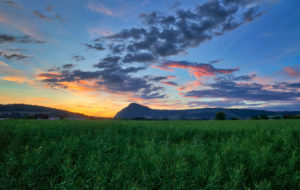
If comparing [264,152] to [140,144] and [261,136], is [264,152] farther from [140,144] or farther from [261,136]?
[140,144]

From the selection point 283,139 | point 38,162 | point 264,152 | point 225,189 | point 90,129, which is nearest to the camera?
point 225,189

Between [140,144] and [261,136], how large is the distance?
24.0 feet

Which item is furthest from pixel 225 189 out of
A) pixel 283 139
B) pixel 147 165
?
pixel 283 139

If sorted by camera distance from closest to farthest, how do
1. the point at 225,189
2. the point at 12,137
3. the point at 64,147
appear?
the point at 225,189, the point at 64,147, the point at 12,137

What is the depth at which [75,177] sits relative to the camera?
17.0 ft

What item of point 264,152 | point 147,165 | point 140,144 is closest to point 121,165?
point 147,165

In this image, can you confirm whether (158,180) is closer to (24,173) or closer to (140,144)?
(140,144)

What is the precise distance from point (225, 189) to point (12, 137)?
883 cm

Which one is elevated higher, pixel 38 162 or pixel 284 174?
pixel 38 162

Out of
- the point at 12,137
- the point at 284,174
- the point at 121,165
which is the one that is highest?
the point at 12,137

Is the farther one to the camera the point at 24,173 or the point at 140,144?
the point at 140,144

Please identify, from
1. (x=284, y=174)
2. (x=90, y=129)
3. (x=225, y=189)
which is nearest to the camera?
(x=225, y=189)

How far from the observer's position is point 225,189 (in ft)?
16.4

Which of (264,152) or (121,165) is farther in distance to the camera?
(264,152)
